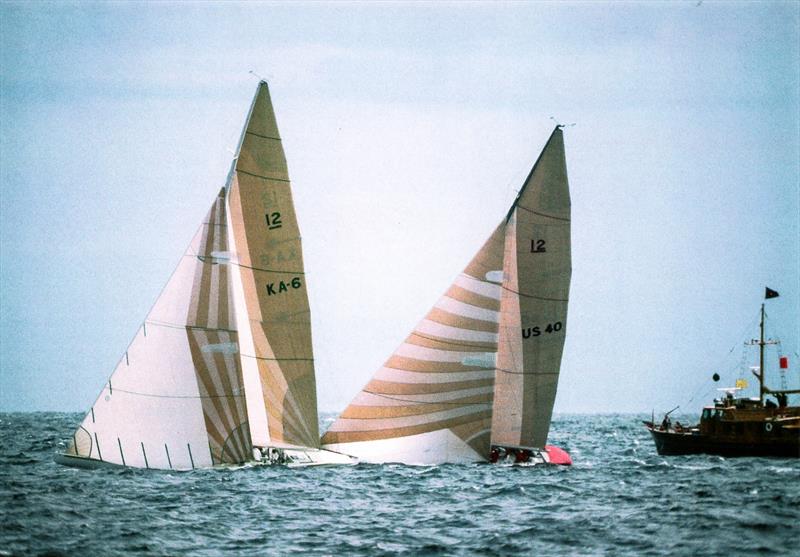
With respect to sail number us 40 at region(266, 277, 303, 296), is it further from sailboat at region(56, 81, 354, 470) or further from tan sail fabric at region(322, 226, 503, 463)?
tan sail fabric at region(322, 226, 503, 463)

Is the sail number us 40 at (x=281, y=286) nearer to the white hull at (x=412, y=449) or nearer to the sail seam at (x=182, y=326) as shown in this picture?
the sail seam at (x=182, y=326)

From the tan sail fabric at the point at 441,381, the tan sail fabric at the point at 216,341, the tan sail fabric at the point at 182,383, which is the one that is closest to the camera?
the tan sail fabric at the point at 182,383

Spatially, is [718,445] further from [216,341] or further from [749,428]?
[216,341]

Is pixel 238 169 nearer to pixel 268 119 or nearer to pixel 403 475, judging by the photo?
pixel 268 119

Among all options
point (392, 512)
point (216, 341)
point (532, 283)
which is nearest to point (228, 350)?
point (216, 341)

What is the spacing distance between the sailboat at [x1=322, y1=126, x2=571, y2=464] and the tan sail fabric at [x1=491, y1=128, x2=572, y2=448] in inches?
1.5

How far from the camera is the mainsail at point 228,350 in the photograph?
31.8 metres

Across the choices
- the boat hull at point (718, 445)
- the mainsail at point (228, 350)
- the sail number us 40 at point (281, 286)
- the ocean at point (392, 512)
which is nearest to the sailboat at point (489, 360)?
the ocean at point (392, 512)

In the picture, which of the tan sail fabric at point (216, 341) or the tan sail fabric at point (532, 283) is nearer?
the tan sail fabric at point (216, 341)

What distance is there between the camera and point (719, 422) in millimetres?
55812

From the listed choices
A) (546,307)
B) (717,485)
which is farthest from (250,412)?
(717,485)

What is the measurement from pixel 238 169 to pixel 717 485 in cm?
1933

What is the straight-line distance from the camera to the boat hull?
175 feet

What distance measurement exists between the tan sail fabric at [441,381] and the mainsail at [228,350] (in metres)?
2.08
